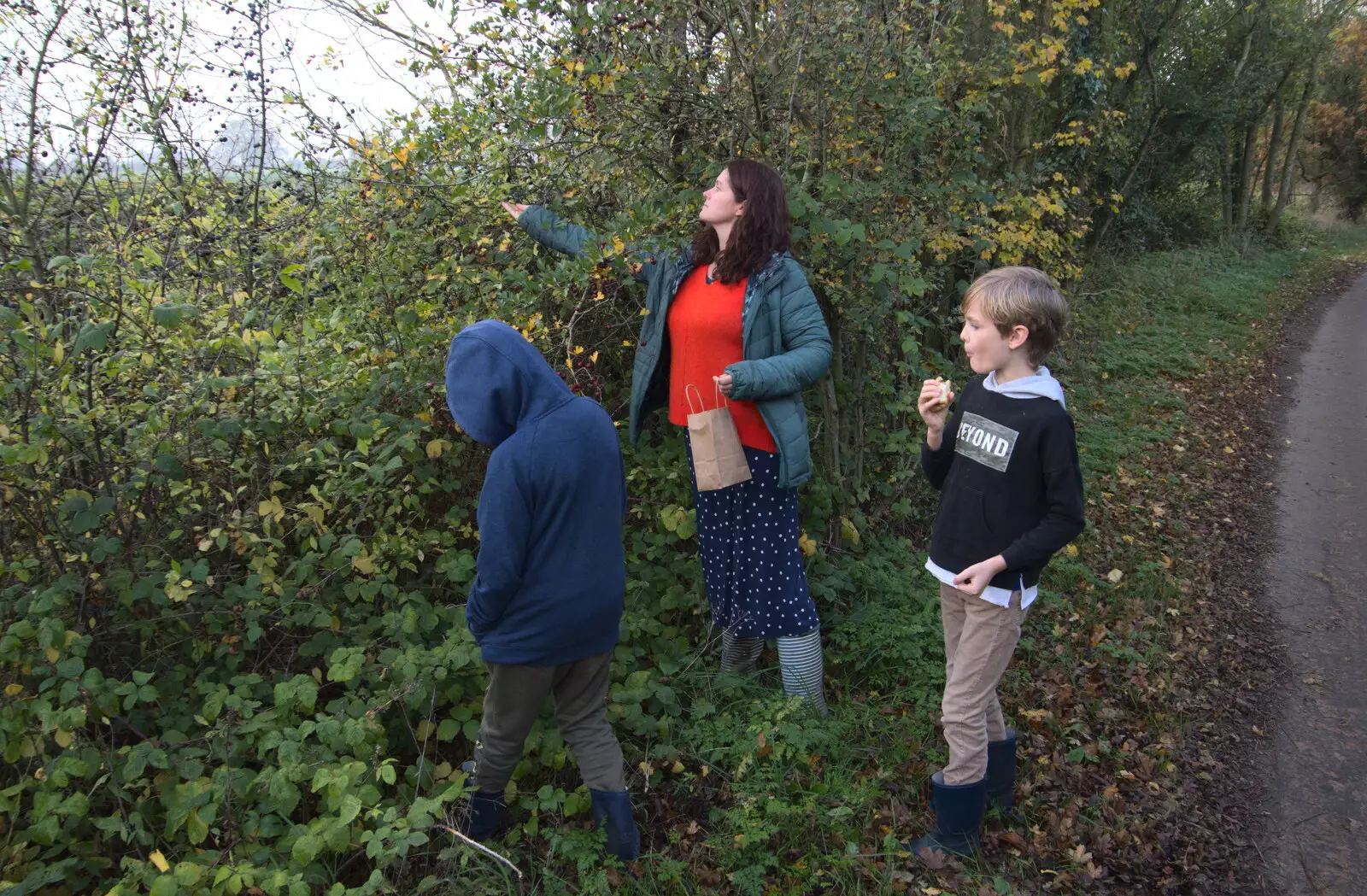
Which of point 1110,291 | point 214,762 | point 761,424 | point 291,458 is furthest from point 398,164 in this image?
point 1110,291

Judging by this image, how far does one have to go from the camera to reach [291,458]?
136 inches

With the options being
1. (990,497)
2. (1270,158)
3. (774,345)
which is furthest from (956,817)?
(1270,158)

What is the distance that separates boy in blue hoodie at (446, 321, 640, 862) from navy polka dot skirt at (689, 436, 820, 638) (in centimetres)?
81

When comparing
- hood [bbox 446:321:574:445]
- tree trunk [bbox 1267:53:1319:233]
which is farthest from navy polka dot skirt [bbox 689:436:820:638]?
tree trunk [bbox 1267:53:1319:233]

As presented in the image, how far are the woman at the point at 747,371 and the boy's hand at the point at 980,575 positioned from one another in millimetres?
869

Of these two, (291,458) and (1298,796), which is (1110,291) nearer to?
(1298,796)

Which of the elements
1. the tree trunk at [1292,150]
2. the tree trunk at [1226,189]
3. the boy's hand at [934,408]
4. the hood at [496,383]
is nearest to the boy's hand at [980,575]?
the boy's hand at [934,408]

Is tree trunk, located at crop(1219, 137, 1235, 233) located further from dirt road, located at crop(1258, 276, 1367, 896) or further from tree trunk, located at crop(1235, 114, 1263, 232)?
dirt road, located at crop(1258, 276, 1367, 896)

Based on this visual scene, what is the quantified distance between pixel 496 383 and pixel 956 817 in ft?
6.95

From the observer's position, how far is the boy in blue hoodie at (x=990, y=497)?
2.75m

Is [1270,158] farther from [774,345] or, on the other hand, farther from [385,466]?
[385,466]

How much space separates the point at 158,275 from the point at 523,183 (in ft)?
5.14

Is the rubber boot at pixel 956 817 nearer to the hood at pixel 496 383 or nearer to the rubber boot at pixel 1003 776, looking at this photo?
the rubber boot at pixel 1003 776

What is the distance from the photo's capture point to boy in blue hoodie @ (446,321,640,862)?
2705 mm
